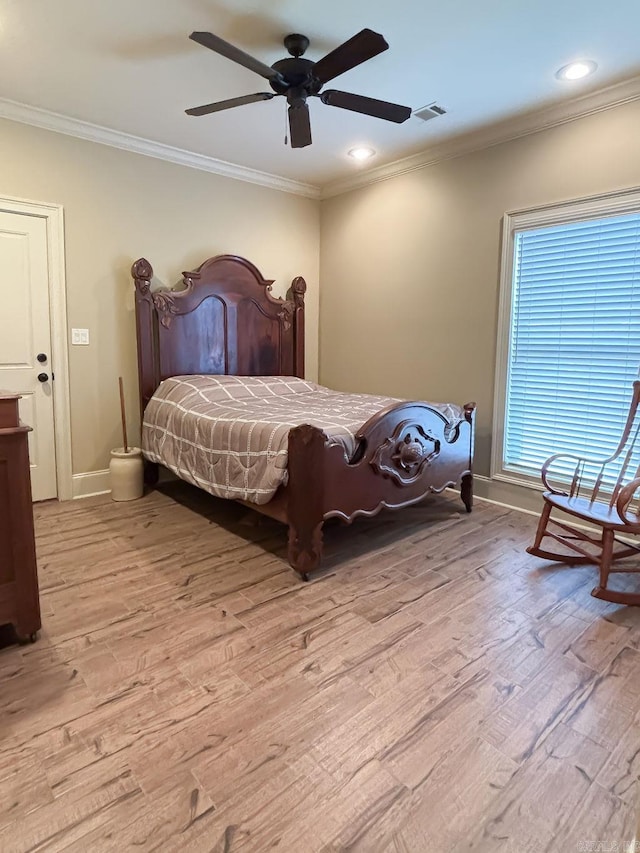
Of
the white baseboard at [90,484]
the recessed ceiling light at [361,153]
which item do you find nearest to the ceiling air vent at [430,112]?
the recessed ceiling light at [361,153]

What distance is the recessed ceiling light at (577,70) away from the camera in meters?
2.69

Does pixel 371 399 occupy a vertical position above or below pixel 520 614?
above

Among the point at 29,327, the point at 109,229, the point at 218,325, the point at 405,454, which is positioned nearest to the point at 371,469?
the point at 405,454

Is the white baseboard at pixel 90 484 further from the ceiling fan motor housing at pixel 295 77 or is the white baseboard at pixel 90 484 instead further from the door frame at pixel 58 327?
the ceiling fan motor housing at pixel 295 77

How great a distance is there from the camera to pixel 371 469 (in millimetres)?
2709

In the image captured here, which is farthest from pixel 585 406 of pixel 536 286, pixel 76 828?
pixel 76 828

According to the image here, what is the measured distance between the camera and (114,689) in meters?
1.70

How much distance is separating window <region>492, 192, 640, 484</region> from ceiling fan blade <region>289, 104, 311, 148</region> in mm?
1629

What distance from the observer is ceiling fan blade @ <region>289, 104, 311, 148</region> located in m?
2.62

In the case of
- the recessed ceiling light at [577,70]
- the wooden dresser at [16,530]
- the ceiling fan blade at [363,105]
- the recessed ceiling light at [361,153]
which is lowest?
the wooden dresser at [16,530]

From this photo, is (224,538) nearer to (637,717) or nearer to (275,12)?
(637,717)

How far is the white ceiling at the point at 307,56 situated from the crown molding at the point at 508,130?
75mm

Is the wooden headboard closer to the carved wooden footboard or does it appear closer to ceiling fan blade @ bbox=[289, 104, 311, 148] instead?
ceiling fan blade @ bbox=[289, 104, 311, 148]

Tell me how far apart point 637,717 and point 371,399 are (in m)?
2.57
